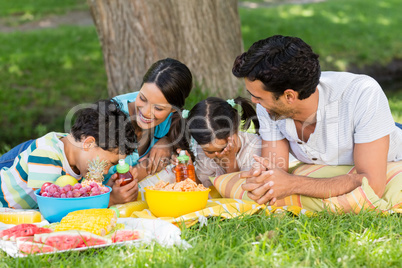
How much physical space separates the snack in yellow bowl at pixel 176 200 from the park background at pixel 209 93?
0.21m

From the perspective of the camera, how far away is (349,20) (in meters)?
12.0

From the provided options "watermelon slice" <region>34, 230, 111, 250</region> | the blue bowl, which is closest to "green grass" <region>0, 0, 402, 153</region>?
the blue bowl

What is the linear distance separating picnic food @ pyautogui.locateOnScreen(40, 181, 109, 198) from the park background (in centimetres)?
47

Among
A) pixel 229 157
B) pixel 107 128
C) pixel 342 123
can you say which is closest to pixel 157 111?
pixel 107 128

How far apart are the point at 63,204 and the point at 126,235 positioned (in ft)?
1.59

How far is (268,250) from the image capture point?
215 centimetres

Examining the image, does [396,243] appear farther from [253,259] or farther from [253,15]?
[253,15]

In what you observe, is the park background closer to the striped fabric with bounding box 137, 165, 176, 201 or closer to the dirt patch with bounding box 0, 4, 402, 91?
the dirt patch with bounding box 0, 4, 402, 91

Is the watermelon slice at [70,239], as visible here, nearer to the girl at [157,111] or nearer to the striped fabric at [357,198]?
the girl at [157,111]

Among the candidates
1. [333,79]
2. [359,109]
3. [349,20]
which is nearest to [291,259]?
[359,109]

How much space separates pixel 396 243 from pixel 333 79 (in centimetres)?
116

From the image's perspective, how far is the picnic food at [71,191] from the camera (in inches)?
106

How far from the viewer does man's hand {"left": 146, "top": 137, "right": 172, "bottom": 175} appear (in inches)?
143

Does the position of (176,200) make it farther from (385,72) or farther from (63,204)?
(385,72)
